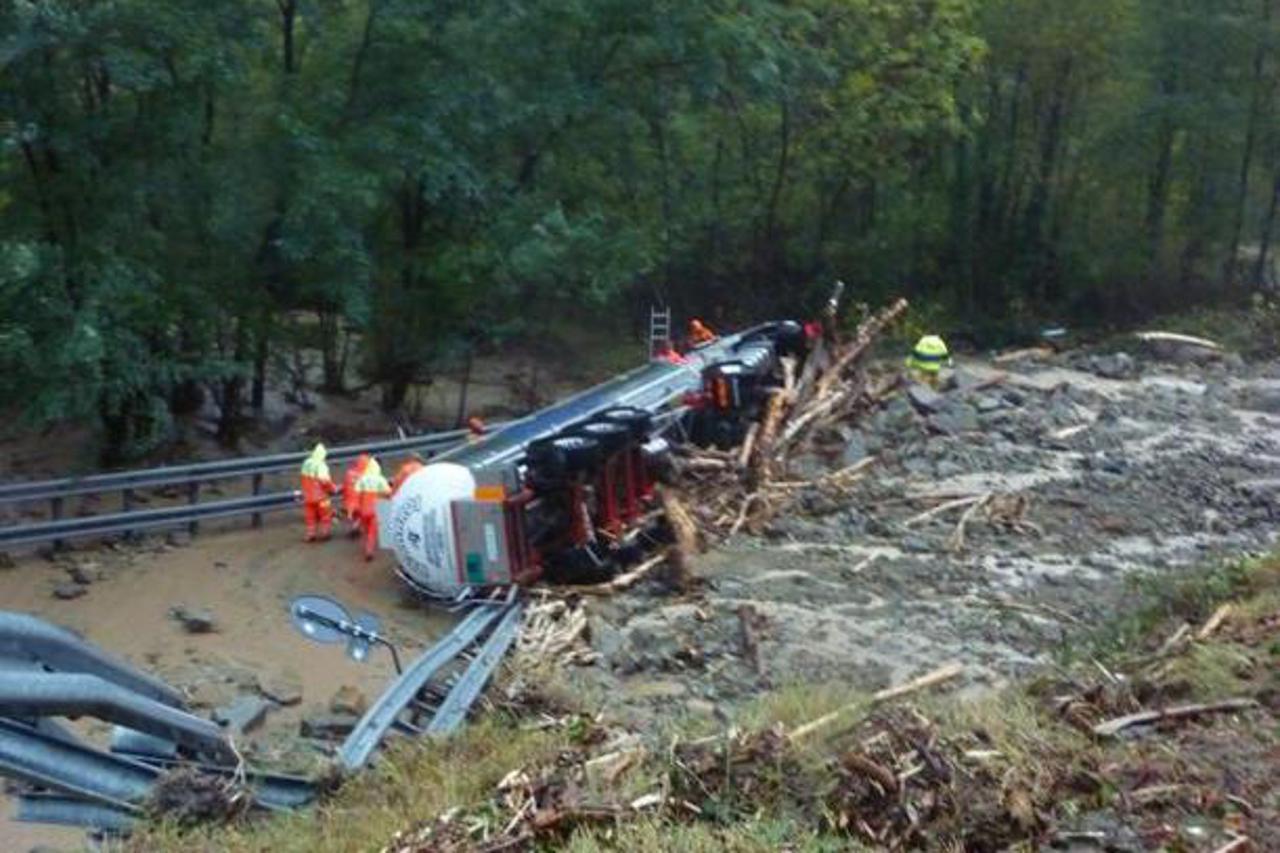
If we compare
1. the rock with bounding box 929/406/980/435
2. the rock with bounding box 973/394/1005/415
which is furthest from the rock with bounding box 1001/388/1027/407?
the rock with bounding box 929/406/980/435

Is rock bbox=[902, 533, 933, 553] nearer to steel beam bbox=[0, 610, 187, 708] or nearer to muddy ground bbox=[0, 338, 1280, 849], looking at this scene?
muddy ground bbox=[0, 338, 1280, 849]

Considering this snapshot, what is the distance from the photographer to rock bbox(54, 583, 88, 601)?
1672 cm

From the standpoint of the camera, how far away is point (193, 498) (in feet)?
64.9

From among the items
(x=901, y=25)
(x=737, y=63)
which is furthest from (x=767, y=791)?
(x=901, y=25)

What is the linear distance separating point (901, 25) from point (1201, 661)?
1149 inches

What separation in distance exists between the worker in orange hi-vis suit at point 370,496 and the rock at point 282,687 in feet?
10.4

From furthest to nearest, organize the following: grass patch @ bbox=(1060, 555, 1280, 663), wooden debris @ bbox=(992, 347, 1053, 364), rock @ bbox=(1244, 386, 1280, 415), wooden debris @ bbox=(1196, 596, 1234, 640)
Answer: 1. wooden debris @ bbox=(992, 347, 1053, 364)
2. rock @ bbox=(1244, 386, 1280, 415)
3. grass patch @ bbox=(1060, 555, 1280, 663)
4. wooden debris @ bbox=(1196, 596, 1234, 640)

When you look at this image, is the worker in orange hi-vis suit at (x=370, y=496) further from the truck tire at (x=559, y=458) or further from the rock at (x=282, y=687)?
the rock at (x=282, y=687)

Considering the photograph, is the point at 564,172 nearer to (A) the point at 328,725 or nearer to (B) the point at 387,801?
(A) the point at 328,725

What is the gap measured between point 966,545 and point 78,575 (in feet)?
27.3

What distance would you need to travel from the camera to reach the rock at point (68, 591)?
→ 16.7 metres

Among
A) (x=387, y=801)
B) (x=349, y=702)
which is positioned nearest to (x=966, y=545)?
(x=349, y=702)

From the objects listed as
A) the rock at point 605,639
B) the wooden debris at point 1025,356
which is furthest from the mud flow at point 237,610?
the wooden debris at point 1025,356

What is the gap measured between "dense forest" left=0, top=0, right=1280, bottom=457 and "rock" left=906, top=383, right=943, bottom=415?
5087 millimetres
